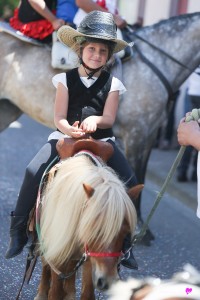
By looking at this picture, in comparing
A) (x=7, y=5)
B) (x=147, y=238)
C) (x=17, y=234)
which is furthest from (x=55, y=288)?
(x=7, y=5)

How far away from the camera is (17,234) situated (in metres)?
5.00

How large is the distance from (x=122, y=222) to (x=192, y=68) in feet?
12.6

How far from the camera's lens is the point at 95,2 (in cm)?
724

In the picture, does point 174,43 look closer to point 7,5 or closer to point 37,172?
point 37,172

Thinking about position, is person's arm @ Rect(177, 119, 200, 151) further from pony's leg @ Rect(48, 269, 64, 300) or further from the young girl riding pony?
pony's leg @ Rect(48, 269, 64, 300)

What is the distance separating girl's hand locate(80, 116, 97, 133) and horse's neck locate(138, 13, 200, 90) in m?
2.91

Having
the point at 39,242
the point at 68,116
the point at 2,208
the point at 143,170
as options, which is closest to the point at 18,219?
the point at 39,242

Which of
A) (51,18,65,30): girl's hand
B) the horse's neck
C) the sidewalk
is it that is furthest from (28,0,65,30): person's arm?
the sidewalk

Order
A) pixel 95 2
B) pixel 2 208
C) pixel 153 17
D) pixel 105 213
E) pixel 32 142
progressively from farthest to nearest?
pixel 153 17
pixel 32 142
pixel 2 208
pixel 95 2
pixel 105 213

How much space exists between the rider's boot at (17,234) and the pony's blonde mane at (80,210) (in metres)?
0.53

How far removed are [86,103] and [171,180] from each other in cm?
586

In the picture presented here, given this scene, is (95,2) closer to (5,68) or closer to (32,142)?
(5,68)

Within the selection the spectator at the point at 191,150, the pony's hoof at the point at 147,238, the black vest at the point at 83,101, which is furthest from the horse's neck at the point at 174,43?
the black vest at the point at 83,101

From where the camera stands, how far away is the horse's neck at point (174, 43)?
7.54 m
